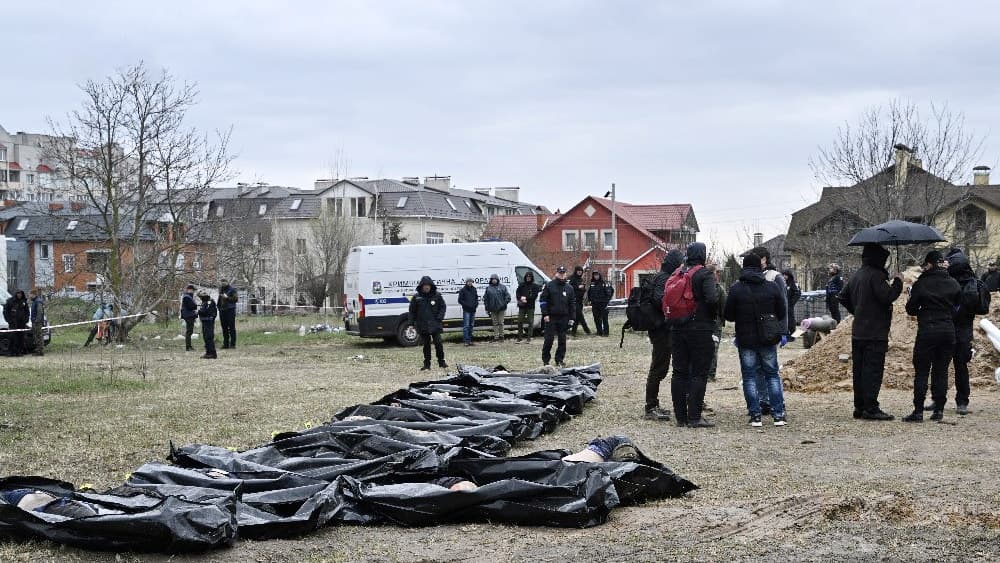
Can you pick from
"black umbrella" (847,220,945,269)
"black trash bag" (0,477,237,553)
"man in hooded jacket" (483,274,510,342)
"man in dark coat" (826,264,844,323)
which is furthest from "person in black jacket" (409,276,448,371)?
"black trash bag" (0,477,237,553)

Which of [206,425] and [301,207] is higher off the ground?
[301,207]

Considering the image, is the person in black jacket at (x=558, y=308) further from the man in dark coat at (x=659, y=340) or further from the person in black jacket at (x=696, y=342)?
the person in black jacket at (x=696, y=342)

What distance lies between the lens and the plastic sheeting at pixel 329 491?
19.5 feet

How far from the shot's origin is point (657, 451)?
31.0ft

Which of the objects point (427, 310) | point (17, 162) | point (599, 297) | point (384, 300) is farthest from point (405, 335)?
point (17, 162)

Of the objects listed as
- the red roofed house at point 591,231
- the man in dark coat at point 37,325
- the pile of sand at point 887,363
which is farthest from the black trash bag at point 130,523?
the red roofed house at point 591,231

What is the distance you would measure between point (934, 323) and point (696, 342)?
8.17 feet

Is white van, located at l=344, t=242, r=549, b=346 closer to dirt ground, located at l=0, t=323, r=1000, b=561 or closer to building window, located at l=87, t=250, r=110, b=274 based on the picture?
dirt ground, located at l=0, t=323, r=1000, b=561

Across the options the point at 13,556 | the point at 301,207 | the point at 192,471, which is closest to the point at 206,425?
the point at 192,471

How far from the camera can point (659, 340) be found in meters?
11.6

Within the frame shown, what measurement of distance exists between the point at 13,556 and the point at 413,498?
2292mm

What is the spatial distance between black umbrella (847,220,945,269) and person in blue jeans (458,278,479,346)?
14.3 meters

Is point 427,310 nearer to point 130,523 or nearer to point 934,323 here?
point 934,323

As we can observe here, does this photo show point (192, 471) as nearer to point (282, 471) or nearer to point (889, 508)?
point (282, 471)
